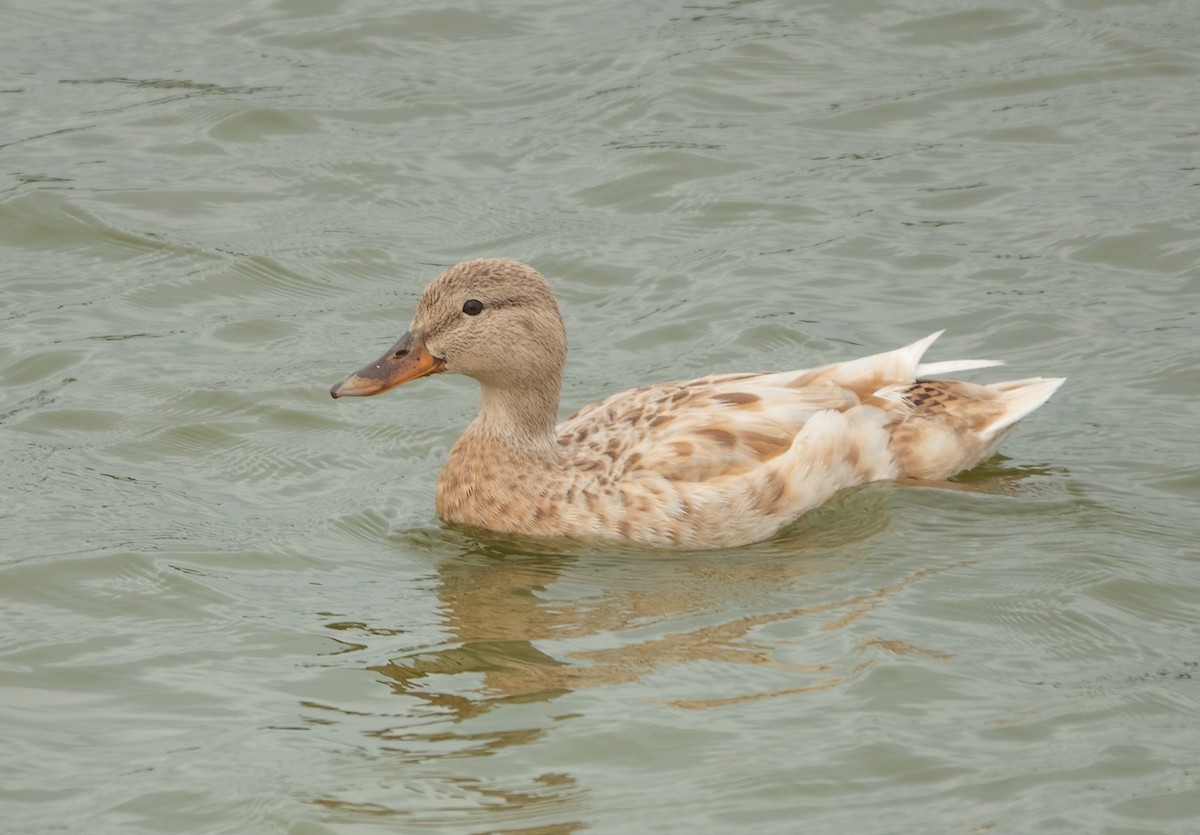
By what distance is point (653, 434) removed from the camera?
30.3ft

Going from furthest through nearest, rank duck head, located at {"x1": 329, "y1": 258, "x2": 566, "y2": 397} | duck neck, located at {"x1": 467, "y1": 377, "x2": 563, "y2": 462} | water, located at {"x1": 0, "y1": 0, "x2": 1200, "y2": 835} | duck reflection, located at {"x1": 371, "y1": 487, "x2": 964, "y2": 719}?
duck neck, located at {"x1": 467, "y1": 377, "x2": 563, "y2": 462} < duck head, located at {"x1": 329, "y1": 258, "x2": 566, "y2": 397} < duck reflection, located at {"x1": 371, "y1": 487, "x2": 964, "y2": 719} < water, located at {"x1": 0, "y1": 0, "x2": 1200, "y2": 835}

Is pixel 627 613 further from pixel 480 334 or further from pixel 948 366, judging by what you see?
pixel 948 366

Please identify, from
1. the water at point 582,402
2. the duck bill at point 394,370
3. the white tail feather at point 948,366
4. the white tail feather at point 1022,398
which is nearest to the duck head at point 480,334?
the duck bill at point 394,370

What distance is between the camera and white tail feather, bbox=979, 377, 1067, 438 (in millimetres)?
9625

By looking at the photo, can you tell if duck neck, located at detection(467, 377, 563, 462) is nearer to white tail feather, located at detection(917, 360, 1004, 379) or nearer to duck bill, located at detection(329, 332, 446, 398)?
duck bill, located at detection(329, 332, 446, 398)

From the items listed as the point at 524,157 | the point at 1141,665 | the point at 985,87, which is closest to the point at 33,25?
the point at 524,157

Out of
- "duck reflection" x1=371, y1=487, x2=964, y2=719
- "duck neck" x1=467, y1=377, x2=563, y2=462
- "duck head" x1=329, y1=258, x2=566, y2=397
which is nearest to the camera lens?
"duck reflection" x1=371, y1=487, x2=964, y2=719

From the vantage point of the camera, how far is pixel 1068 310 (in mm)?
11508

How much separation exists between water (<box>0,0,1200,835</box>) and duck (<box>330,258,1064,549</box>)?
0.68 ft

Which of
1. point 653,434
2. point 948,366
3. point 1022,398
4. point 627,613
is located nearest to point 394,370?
point 653,434

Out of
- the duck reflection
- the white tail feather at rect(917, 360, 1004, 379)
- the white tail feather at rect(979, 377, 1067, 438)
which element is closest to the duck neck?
the duck reflection

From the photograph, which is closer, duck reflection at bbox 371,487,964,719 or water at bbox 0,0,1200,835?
water at bbox 0,0,1200,835

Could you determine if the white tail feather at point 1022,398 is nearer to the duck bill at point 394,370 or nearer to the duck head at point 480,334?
the duck head at point 480,334

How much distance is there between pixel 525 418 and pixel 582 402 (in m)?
1.64
